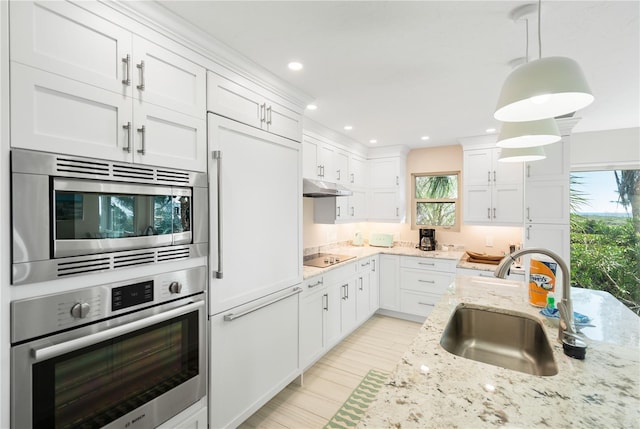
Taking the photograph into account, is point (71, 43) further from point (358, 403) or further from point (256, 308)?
point (358, 403)

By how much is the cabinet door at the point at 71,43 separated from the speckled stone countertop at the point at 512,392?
1581 millimetres

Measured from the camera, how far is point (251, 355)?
1991 millimetres

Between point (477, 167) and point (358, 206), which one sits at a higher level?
point (477, 167)

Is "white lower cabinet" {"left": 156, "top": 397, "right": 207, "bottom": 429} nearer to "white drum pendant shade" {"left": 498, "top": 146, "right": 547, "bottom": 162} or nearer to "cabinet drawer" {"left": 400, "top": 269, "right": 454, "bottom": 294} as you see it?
"white drum pendant shade" {"left": 498, "top": 146, "right": 547, "bottom": 162}

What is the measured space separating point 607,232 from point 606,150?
3.41 feet

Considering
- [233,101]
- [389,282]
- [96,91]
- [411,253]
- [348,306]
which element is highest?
[233,101]

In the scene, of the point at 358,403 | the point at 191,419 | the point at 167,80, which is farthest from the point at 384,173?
the point at 191,419

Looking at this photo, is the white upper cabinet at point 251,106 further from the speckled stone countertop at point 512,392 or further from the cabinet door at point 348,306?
the cabinet door at point 348,306

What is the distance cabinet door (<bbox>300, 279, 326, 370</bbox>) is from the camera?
2564 mm

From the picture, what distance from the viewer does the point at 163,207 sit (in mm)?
1491

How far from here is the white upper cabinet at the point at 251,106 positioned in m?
1.75

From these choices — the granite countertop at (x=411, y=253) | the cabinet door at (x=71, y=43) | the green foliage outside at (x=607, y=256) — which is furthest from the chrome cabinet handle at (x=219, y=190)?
the green foliage outside at (x=607, y=256)

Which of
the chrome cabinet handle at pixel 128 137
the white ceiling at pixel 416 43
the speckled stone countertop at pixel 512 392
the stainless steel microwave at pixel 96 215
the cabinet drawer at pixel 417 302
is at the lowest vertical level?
the cabinet drawer at pixel 417 302

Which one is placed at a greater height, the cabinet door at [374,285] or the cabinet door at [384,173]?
the cabinet door at [384,173]
